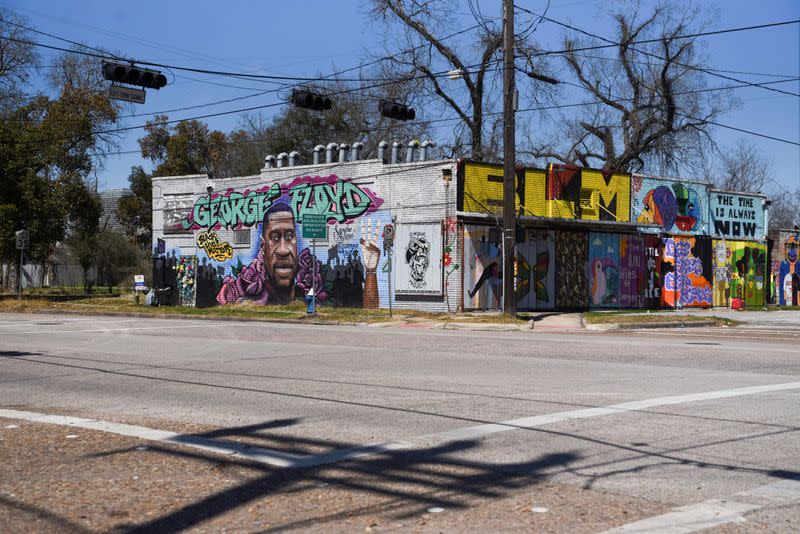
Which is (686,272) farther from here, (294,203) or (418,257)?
(294,203)

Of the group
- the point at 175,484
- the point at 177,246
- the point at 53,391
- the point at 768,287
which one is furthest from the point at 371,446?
the point at 768,287

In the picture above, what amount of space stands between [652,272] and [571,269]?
445 centimetres

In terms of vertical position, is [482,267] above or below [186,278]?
above

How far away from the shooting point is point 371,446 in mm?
7617

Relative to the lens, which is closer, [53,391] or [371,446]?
[371,446]

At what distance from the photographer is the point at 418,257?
3147 centimetres

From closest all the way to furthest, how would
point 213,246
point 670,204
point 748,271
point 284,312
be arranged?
point 284,312 < point 670,204 < point 213,246 < point 748,271

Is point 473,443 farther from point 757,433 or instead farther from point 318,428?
point 757,433

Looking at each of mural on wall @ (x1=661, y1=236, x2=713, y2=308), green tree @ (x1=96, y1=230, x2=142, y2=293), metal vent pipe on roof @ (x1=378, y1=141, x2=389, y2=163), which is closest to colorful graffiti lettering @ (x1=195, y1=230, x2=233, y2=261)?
metal vent pipe on roof @ (x1=378, y1=141, x2=389, y2=163)

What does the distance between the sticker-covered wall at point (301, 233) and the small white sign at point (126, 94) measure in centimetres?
1074

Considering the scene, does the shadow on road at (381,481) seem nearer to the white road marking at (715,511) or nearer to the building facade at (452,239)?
the white road marking at (715,511)

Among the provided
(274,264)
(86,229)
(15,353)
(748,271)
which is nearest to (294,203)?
(274,264)

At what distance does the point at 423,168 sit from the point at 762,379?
20335 millimetres

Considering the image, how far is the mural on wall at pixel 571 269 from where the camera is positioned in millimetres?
32969
